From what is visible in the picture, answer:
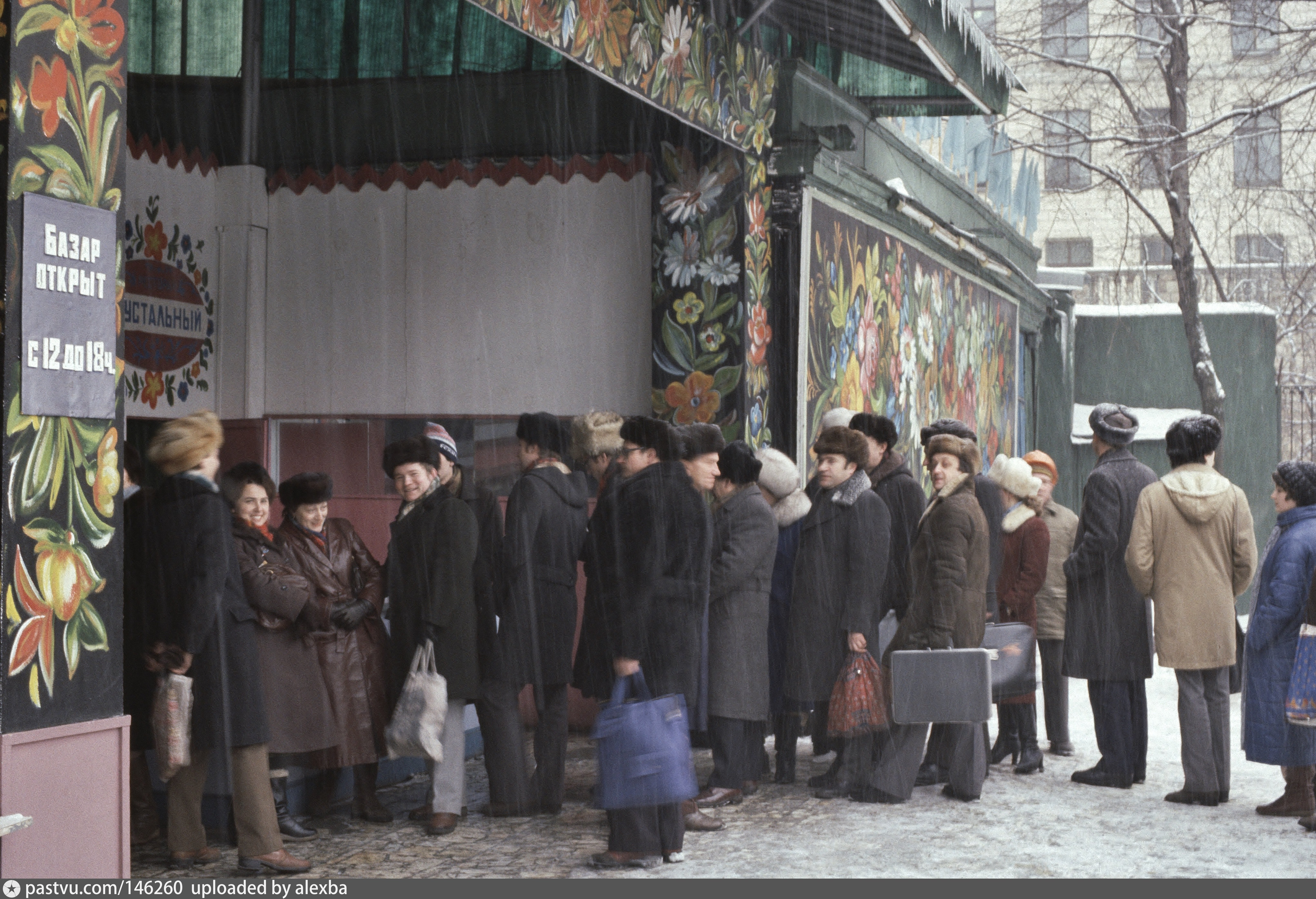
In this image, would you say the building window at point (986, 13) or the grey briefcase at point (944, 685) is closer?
the grey briefcase at point (944, 685)

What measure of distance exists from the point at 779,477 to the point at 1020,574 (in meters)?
1.48

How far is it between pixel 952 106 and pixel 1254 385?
911 cm

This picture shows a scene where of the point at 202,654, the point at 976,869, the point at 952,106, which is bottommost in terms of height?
the point at 976,869

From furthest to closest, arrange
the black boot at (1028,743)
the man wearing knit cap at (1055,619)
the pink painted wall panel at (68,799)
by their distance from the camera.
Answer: the man wearing knit cap at (1055,619) < the black boot at (1028,743) < the pink painted wall panel at (68,799)

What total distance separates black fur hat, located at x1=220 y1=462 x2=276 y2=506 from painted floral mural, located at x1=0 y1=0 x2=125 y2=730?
5.70ft

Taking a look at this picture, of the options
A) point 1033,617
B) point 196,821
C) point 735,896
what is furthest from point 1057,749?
point 196,821

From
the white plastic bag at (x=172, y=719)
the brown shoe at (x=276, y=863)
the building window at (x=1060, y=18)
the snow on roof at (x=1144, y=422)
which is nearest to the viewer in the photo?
the white plastic bag at (x=172, y=719)

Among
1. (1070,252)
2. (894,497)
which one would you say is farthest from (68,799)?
(1070,252)

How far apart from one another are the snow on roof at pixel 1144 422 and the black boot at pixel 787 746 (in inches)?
431

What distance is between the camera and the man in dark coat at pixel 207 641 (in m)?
5.34

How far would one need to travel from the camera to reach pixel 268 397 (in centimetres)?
978

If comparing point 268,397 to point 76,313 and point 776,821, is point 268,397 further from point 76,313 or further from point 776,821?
point 76,313

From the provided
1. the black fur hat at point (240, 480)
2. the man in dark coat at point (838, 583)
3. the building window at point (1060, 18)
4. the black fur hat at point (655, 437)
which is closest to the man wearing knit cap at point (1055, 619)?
the man in dark coat at point (838, 583)

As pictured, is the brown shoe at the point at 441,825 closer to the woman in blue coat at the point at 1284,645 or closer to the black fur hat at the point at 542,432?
the black fur hat at the point at 542,432
